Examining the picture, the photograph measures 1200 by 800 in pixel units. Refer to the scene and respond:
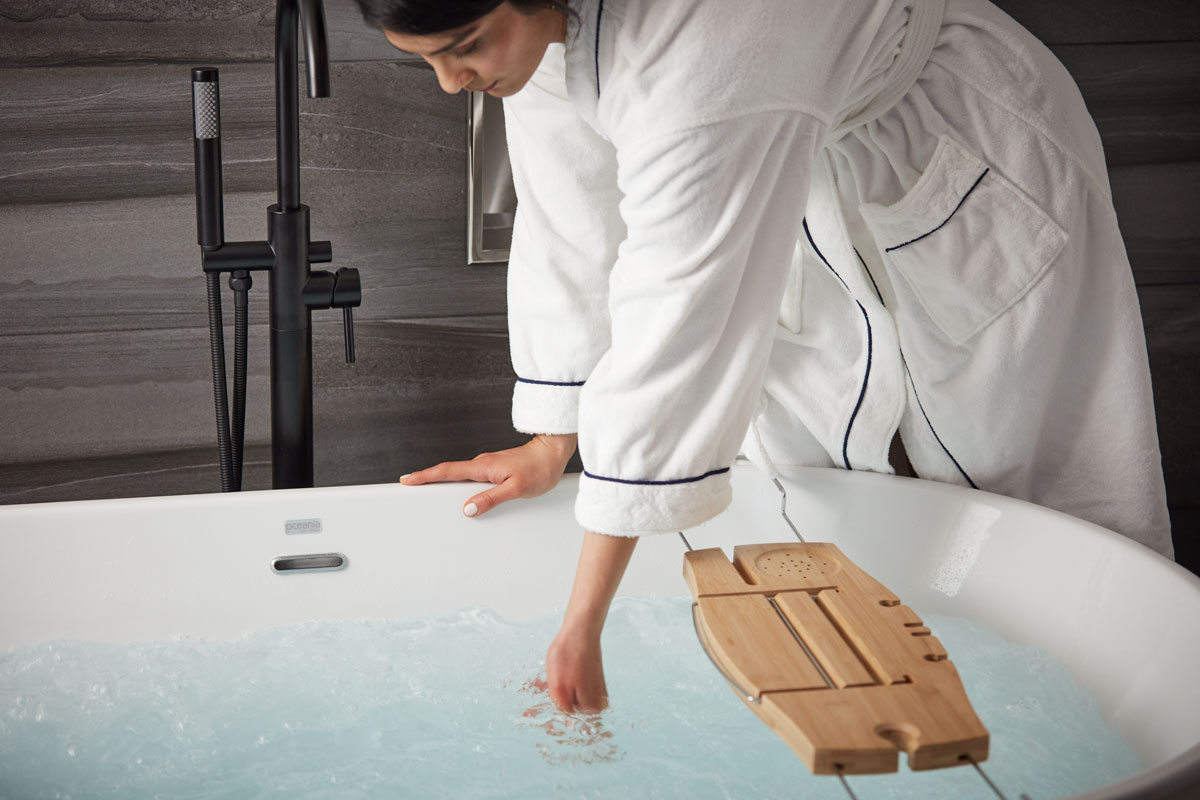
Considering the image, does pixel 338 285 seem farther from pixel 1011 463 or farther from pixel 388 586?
pixel 1011 463

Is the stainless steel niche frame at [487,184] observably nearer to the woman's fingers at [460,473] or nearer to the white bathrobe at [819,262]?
the white bathrobe at [819,262]

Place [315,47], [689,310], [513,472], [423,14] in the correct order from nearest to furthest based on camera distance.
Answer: [423,14] < [689,310] < [315,47] < [513,472]

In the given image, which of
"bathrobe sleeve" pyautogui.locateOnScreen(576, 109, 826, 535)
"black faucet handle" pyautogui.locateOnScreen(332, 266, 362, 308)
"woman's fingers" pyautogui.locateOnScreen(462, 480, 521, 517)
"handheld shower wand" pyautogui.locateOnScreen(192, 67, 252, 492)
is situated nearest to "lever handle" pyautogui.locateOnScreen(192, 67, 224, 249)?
"handheld shower wand" pyautogui.locateOnScreen(192, 67, 252, 492)

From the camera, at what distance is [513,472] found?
1.43m

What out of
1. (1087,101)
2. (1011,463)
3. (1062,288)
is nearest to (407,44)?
(1062,288)

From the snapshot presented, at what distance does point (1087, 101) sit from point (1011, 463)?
73cm

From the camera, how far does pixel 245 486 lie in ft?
5.94

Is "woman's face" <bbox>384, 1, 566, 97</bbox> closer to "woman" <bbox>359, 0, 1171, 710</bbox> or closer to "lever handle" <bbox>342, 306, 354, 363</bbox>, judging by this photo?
"woman" <bbox>359, 0, 1171, 710</bbox>

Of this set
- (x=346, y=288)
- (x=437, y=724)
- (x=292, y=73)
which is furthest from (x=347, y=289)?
(x=437, y=724)

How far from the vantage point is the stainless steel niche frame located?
1638 millimetres

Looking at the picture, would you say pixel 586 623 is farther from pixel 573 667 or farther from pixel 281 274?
pixel 281 274

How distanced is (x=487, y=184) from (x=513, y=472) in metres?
0.49

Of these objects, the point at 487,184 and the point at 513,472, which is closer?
the point at 513,472

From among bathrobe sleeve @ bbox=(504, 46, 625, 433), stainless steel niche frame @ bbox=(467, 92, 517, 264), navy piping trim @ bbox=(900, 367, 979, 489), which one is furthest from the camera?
stainless steel niche frame @ bbox=(467, 92, 517, 264)
